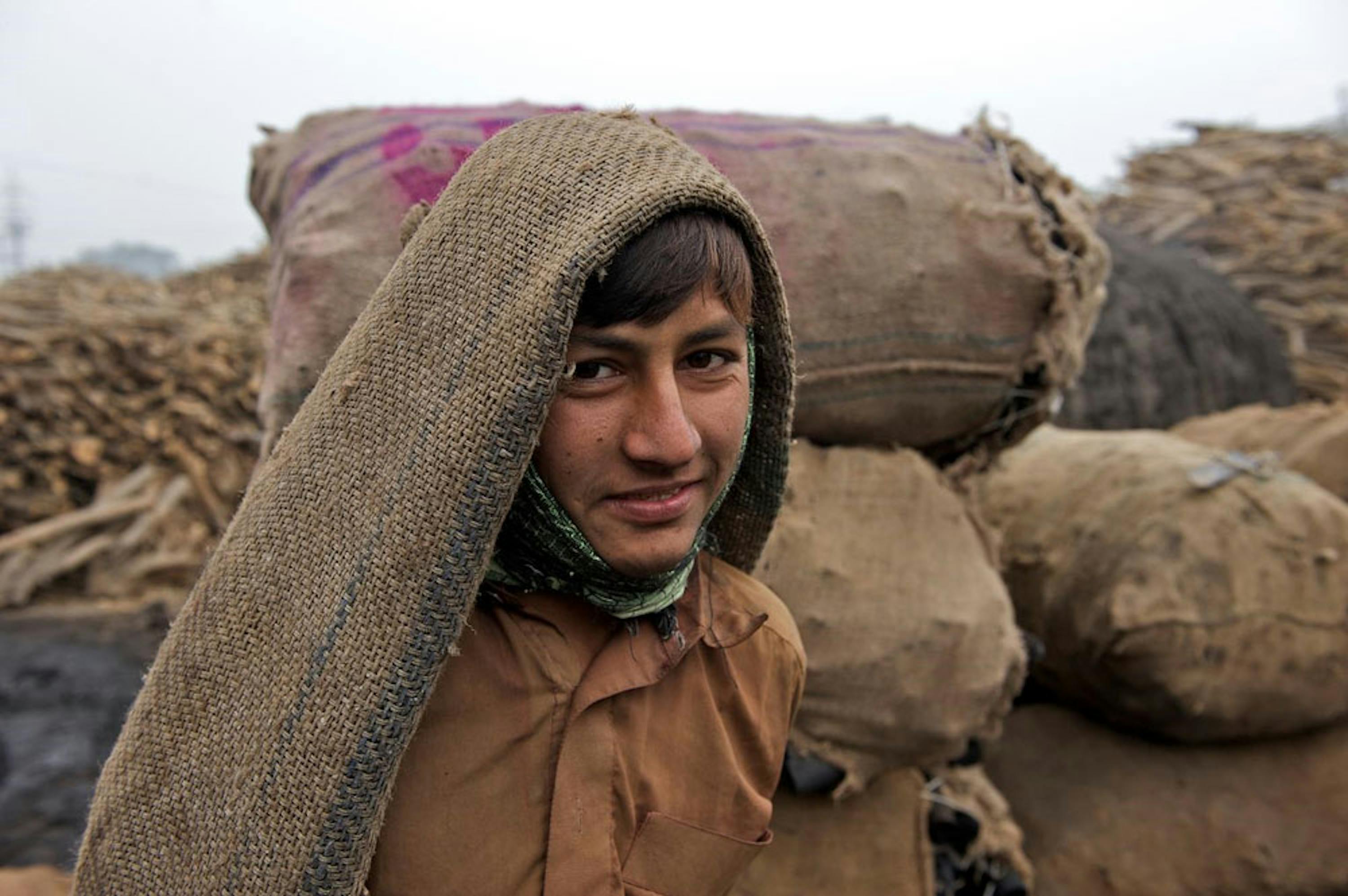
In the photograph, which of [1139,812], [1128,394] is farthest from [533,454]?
[1128,394]

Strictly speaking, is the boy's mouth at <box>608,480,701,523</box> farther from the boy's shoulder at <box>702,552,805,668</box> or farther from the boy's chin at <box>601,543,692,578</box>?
the boy's shoulder at <box>702,552,805,668</box>

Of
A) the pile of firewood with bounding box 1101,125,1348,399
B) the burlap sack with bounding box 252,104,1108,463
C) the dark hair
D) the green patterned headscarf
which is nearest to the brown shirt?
the green patterned headscarf

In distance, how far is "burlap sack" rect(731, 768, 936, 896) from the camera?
2.05 m

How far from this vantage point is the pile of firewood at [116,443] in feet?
15.4

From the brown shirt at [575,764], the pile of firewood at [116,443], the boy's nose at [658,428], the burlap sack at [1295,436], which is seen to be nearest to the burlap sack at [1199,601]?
the burlap sack at [1295,436]

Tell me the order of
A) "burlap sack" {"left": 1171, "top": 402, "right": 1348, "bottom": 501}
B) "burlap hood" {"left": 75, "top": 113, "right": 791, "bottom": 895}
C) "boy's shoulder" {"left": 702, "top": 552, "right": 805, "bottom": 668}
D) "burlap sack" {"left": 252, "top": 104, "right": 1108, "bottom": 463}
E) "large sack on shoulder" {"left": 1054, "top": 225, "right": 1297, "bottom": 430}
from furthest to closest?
"large sack on shoulder" {"left": 1054, "top": 225, "right": 1297, "bottom": 430} < "burlap sack" {"left": 1171, "top": 402, "right": 1348, "bottom": 501} < "burlap sack" {"left": 252, "top": 104, "right": 1108, "bottom": 463} < "boy's shoulder" {"left": 702, "top": 552, "right": 805, "bottom": 668} < "burlap hood" {"left": 75, "top": 113, "right": 791, "bottom": 895}

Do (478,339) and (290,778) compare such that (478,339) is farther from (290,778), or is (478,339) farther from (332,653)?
(290,778)

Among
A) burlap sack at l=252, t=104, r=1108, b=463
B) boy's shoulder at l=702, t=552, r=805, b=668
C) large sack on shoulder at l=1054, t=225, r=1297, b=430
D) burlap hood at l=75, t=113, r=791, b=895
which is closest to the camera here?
burlap hood at l=75, t=113, r=791, b=895

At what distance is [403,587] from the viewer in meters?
0.99

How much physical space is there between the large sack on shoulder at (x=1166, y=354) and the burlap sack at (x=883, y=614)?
4.02 metres

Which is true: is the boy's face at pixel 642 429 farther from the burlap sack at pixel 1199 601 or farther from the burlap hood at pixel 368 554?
the burlap sack at pixel 1199 601

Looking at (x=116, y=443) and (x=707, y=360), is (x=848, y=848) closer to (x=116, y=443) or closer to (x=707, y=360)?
(x=707, y=360)

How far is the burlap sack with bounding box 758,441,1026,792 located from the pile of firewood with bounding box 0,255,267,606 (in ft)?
11.1

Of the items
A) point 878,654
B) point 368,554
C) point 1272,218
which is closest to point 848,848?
point 878,654
